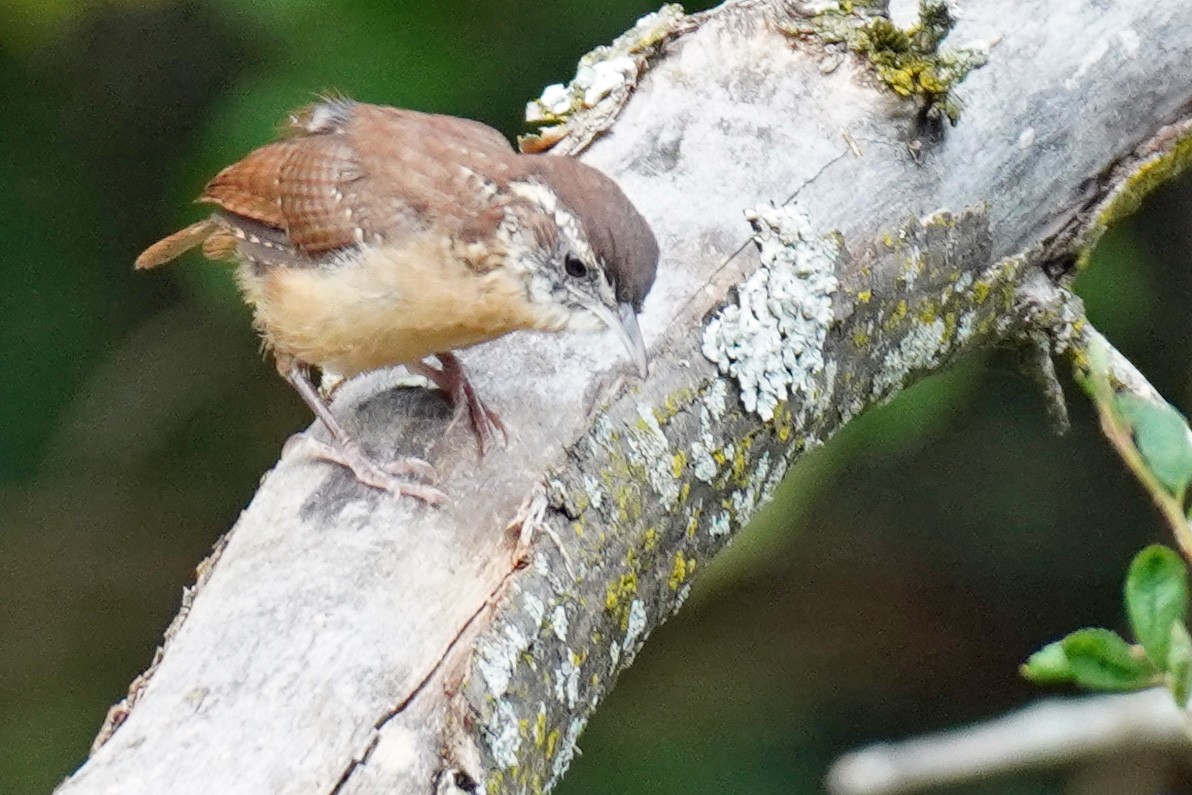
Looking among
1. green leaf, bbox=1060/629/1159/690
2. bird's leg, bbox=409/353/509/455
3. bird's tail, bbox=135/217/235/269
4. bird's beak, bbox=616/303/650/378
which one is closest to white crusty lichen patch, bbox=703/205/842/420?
bird's beak, bbox=616/303/650/378

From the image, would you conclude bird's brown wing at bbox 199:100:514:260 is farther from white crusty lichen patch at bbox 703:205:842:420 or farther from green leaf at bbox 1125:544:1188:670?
green leaf at bbox 1125:544:1188:670

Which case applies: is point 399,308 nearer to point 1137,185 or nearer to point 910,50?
point 910,50

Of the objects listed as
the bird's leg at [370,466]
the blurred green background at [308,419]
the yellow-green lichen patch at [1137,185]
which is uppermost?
the yellow-green lichen patch at [1137,185]

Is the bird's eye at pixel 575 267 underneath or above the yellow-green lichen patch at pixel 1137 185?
underneath

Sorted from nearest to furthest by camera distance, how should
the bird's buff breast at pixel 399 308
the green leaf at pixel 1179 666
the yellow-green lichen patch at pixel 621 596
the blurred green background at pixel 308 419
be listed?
the green leaf at pixel 1179 666, the yellow-green lichen patch at pixel 621 596, the bird's buff breast at pixel 399 308, the blurred green background at pixel 308 419

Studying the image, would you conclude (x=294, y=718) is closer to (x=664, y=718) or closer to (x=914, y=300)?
(x=914, y=300)

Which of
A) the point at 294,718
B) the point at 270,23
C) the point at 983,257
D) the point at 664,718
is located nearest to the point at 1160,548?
the point at 294,718

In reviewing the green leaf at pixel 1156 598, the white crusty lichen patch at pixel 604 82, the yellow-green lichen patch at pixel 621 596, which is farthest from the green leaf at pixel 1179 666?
the white crusty lichen patch at pixel 604 82

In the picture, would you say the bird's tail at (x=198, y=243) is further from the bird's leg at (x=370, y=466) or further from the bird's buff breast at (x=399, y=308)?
the bird's leg at (x=370, y=466)
